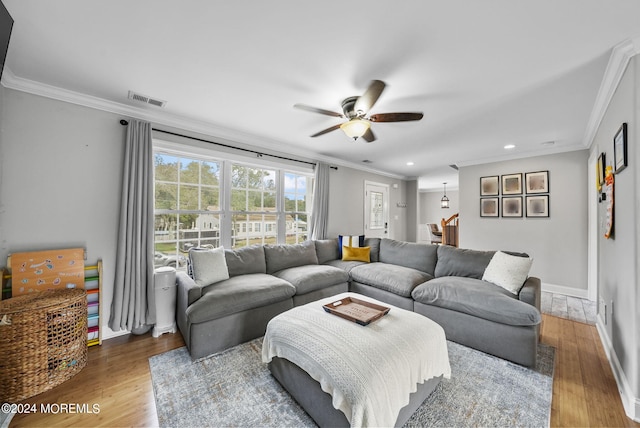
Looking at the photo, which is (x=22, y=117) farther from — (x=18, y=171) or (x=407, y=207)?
(x=407, y=207)

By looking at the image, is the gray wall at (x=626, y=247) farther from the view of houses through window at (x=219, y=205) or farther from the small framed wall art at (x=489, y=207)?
the view of houses through window at (x=219, y=205)

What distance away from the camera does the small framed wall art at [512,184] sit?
4641mm

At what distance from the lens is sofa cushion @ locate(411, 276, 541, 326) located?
84.8 inches

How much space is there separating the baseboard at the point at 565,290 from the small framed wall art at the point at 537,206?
1.21 meters

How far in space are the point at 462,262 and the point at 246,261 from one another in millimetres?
2715

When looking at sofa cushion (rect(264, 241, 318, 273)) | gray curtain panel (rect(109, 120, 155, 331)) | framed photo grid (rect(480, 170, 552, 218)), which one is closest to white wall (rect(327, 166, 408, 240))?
sofa cushion (rect(264, 241, 318, 273))

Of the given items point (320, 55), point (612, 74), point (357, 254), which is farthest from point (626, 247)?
point (357, 254)

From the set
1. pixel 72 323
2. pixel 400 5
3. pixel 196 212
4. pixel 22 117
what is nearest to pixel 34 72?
pixel 22 117

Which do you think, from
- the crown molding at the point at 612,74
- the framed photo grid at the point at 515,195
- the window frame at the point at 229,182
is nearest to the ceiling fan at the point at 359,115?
the crown molding at the point at 612,74

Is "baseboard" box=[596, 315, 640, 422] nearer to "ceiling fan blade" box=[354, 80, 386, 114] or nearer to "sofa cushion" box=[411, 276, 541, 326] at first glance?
"sofa cushion" box=[411, 276, 541, 326]

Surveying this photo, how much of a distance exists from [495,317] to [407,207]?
5.27 metres

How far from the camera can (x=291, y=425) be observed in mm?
1536

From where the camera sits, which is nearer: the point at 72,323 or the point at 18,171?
the point at 72,323

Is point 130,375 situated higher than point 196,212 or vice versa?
point 196,212
